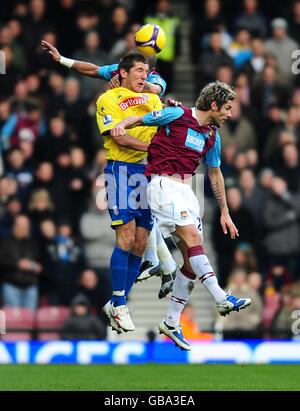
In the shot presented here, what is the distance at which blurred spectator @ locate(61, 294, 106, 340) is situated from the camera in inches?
800

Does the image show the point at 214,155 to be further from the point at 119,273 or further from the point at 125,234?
the point at 119,273

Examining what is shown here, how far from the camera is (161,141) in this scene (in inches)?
584

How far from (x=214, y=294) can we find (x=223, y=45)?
9.77 metres

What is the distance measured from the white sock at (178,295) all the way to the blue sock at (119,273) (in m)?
0.55

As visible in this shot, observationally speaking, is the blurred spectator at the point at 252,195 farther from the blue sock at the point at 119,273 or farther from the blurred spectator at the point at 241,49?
the blue sock at the point at 119,273

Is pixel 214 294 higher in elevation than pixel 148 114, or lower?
lower

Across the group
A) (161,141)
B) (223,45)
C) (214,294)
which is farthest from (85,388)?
(223,45)

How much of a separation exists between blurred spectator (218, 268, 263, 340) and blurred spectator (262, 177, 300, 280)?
0.98m

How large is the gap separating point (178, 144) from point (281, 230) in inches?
285

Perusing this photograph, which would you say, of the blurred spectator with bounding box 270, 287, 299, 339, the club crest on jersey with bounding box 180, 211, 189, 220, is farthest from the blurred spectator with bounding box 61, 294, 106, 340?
the club crest on jersey with bounding box 180, 211, 189, 220

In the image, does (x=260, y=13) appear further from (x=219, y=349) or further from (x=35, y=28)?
(x=219, y=349)

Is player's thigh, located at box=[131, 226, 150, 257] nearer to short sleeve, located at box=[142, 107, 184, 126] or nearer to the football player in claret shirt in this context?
the football player in claret shirt

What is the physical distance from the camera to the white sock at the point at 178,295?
15.2 metres
